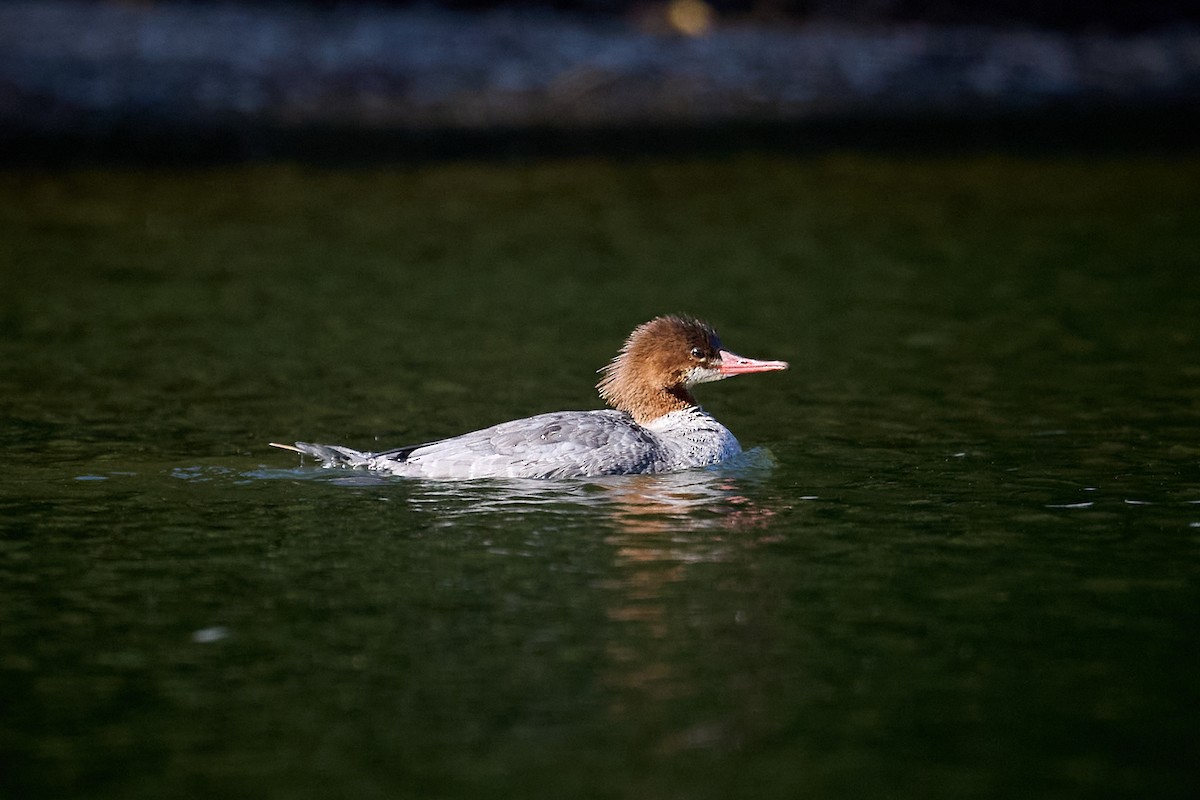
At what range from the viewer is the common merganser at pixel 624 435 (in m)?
10.8

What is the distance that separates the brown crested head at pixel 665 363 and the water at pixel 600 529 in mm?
574

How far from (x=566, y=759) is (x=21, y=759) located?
1942 millimetres

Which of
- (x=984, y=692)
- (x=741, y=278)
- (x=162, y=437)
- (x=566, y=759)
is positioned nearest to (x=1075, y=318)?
(x=741, y=278)

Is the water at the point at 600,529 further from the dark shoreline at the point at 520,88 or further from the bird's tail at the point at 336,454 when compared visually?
the dark shoreline at the point at 520,88

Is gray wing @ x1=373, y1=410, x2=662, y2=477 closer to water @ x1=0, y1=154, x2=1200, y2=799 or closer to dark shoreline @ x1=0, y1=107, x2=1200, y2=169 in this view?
water @ x1=0, y1=154, x2=1200, y2=799

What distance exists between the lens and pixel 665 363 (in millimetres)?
11742

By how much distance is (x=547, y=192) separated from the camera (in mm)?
22391

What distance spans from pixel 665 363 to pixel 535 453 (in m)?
1.32

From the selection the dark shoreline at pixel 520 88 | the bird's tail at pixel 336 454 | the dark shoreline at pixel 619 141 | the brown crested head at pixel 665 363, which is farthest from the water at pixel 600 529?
the dark shoreline at pixel 520 88

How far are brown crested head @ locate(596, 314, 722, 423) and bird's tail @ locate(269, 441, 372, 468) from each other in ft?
6.18

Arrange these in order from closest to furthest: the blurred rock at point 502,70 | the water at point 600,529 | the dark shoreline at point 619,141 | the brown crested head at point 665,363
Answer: the water at point 600,529, the brown crested head at point 665,363, the blurred rock at point 502,70, the dark shoreline at point 619,141

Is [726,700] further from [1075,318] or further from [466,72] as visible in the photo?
[466,72]

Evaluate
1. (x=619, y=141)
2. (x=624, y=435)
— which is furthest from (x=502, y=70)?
(x=624, y=435)

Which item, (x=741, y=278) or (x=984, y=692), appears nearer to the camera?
(x=984, y=692)
